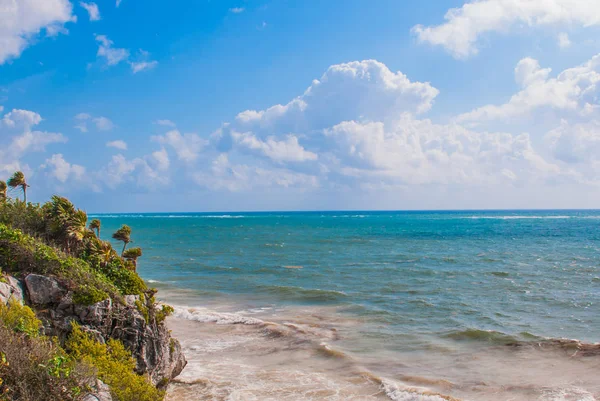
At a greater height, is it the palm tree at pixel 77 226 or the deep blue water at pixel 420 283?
the palm tree at pixel 77 226

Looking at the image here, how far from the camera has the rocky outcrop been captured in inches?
526

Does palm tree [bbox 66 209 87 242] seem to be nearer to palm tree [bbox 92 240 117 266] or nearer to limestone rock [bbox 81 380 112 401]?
palm tree [bbox 92 240 117 266]

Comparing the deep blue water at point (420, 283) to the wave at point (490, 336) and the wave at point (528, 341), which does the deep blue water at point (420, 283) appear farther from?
the wave at point (528, 341)

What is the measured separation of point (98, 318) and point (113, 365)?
2.08 m

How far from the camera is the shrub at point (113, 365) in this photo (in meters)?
11.8

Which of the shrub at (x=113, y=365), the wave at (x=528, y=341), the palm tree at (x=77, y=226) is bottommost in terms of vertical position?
the wave at (x=528, y=341)

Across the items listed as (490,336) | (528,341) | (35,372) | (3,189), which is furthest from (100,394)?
(528,341)

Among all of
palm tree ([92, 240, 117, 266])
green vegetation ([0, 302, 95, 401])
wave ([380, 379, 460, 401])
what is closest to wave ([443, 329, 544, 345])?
wave ([380, 379, 460, 401])

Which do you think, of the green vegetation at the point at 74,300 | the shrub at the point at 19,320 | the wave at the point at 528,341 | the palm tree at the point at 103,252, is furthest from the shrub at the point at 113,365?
the wave at the point at 528,341

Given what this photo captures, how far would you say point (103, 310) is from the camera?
45.7ft

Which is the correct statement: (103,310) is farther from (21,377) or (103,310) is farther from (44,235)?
(44,235)

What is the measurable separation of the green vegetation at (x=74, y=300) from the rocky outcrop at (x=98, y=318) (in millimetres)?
230

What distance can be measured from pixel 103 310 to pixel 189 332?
12150 mm

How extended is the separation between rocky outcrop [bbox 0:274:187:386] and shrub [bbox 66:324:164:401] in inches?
18.9
